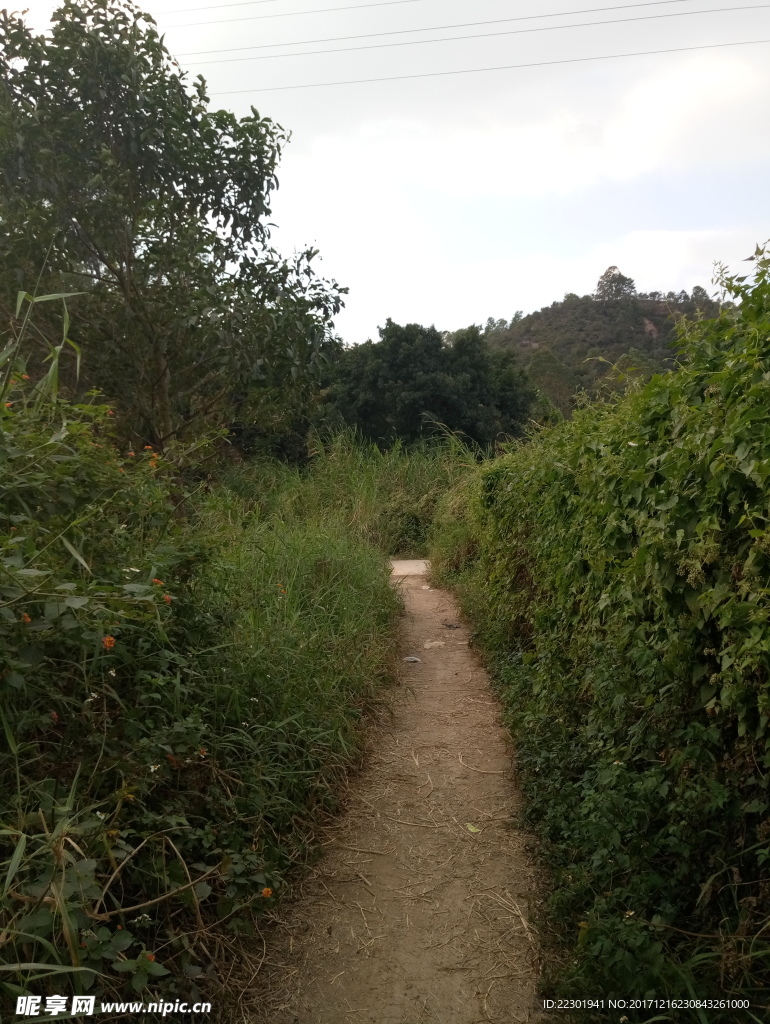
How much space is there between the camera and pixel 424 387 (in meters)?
18.8

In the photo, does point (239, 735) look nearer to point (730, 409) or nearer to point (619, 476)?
point (619, 476)

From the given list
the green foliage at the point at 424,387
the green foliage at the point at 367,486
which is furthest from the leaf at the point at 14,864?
the green foliage at the point at 424,387

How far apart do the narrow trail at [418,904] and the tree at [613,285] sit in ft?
88.5

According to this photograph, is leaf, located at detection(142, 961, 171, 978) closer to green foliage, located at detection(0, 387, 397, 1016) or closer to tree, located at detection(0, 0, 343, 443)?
green foliage, located at detection(0, 387, 397, 1016)

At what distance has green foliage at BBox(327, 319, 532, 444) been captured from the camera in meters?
18.9

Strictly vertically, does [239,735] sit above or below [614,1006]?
above

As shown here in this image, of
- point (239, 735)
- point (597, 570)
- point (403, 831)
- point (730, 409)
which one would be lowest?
point (403, 831)

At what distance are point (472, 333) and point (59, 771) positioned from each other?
19035 millimetres

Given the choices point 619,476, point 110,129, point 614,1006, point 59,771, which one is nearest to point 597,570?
point 619,476

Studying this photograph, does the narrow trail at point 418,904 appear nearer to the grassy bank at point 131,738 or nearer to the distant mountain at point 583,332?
the grassy bank at point 131,738

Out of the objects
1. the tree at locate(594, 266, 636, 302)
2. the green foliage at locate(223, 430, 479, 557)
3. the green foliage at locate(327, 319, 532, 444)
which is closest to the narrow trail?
the green foliage at locate(223, 430, 479, 557)

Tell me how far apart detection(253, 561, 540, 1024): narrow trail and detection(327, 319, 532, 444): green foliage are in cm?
1494

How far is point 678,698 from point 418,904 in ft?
4.73

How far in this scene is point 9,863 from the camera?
1.72m
